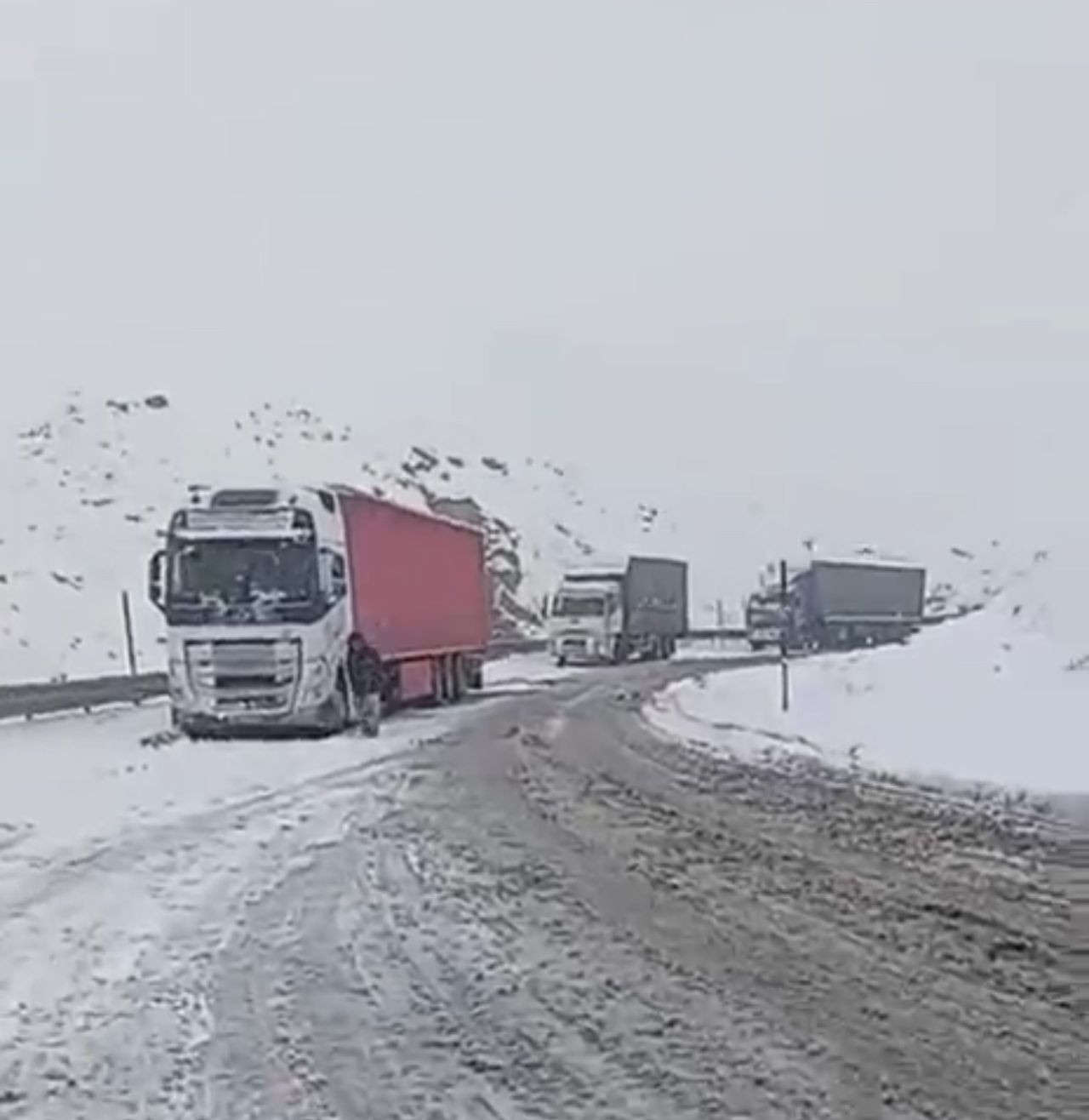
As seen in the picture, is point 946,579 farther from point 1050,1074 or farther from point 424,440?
point 1050,1074

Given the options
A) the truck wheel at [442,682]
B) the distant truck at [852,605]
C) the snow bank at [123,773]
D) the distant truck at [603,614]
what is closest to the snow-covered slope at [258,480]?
the distant truck at [852,605]

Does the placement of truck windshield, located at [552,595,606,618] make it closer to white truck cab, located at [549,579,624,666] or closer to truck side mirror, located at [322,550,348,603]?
white truck cab, located at [549,579,624,666]

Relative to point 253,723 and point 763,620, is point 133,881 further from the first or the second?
point 763,620

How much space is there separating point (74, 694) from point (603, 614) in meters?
26.6

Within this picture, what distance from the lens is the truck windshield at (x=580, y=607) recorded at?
5988 centimetres

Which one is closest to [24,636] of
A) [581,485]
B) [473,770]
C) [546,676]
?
[546,676]

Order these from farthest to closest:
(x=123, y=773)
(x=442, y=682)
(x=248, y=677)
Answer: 1. (x=442, y=682)
2. (x=248, y=677)
3. (x=123, y=773)

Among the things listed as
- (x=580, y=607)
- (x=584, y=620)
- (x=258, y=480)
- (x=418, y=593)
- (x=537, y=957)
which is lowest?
(x=584, y=620)

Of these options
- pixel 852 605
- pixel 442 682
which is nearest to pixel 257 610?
pixel 442 682

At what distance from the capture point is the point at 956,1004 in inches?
325

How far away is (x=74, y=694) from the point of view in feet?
116

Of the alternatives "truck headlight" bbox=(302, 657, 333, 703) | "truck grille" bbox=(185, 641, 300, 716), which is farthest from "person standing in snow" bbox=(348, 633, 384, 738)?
"truck grille" bbox=(185, 641, 300, 716)

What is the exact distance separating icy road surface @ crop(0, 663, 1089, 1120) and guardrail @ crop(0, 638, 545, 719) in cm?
1469

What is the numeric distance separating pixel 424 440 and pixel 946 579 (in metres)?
27.4
